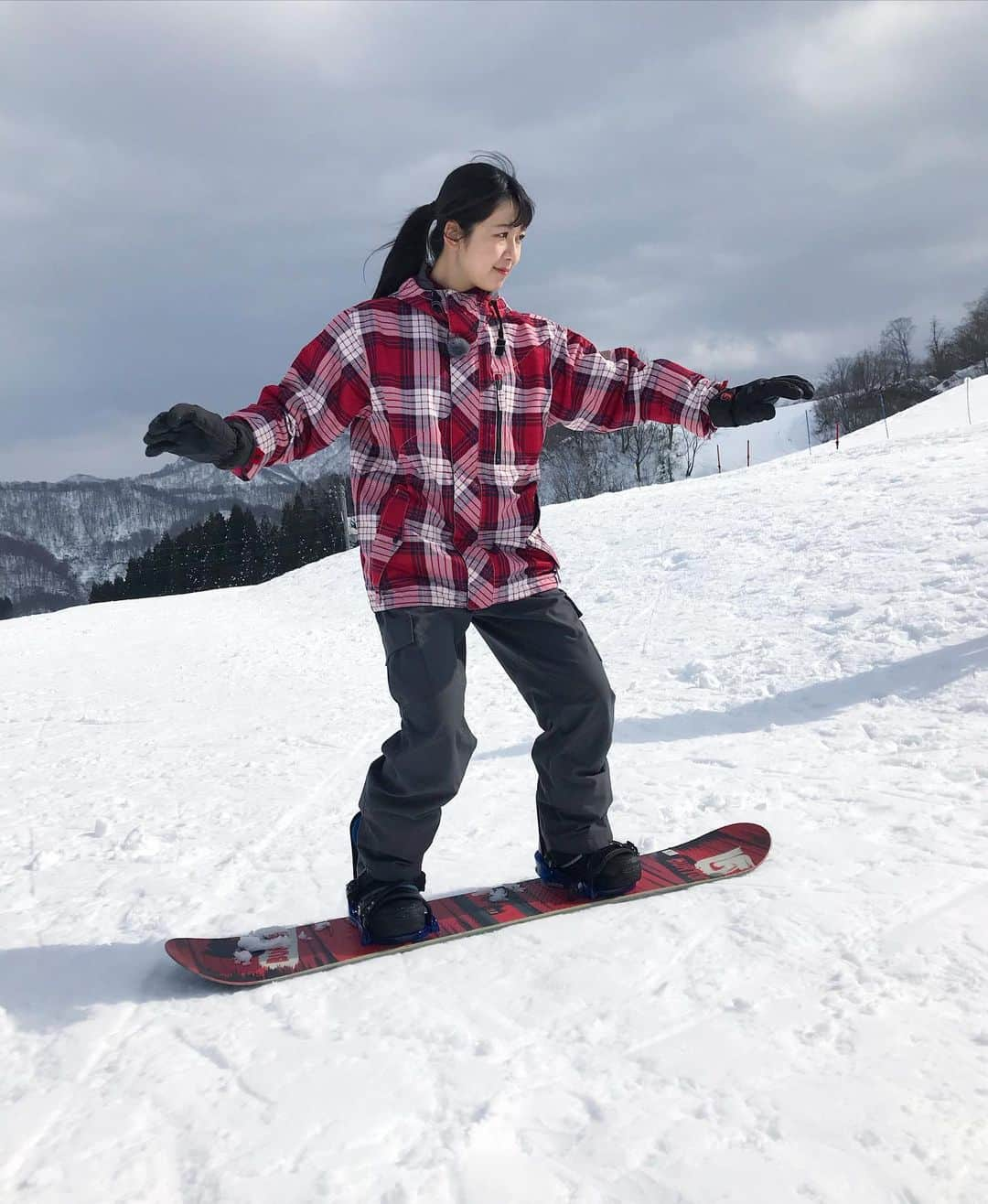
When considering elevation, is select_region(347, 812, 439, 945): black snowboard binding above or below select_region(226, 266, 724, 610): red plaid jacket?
below

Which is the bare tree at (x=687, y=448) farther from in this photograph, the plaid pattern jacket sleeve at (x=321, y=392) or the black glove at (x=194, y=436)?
the black glove at (x=194, y=436)

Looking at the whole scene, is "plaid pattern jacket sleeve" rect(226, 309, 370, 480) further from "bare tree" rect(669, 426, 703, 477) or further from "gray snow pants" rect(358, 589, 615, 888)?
"bare tree" rect(669, 426, 703, 477)

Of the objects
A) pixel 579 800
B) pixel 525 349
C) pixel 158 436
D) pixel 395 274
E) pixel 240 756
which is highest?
pixel 395 274

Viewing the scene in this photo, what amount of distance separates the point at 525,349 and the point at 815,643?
13.7ft

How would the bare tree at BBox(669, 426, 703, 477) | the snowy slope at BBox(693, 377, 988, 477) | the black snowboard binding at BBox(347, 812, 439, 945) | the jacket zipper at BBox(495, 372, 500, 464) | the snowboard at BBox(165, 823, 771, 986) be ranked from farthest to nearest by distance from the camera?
the bare tree at BBox(669, 426, 703, 477)
the snowy slope at BBox(693, 377, 988, 477)
the jacket zipper at BBox(495, 372, 500, 464)
the black snowboard binding at BBox(347, 812, 439, 945)
the snowboard at BBox(165, 823, 771, 986)

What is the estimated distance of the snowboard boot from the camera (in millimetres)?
2537

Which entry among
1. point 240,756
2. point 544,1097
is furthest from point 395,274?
point 240,756

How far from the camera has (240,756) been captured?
5.09 metres

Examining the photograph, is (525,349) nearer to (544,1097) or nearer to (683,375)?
(683,375)

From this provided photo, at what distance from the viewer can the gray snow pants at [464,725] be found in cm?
238

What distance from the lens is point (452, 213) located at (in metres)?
2.50

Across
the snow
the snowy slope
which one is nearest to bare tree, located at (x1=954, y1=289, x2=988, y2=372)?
the snowy slope

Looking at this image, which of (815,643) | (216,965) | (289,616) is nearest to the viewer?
(216,965)

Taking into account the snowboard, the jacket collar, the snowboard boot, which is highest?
the jacket collar
